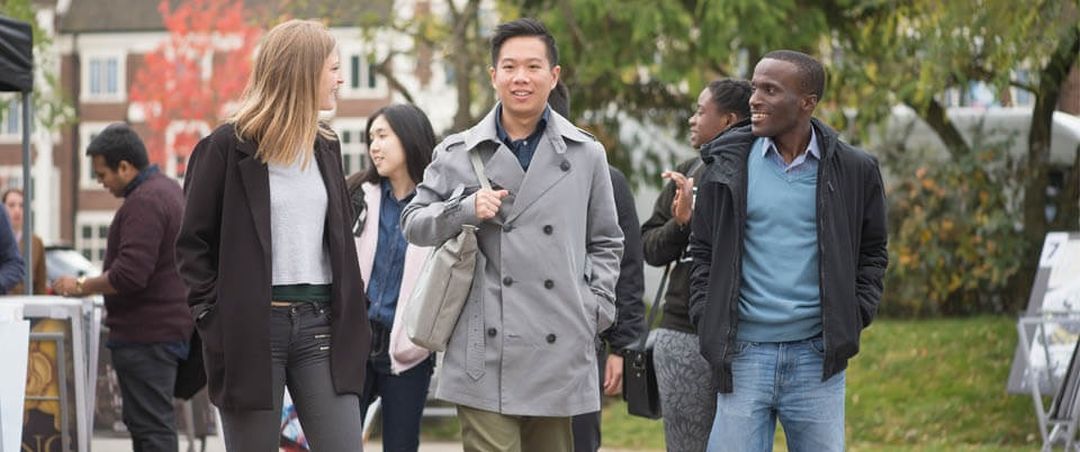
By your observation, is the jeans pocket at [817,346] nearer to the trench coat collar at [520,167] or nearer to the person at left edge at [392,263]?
the trench coat collar at [520,167]

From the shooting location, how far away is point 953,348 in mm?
15281

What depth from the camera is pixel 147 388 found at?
30.9 ft

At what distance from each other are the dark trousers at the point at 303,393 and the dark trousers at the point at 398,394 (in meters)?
1.47

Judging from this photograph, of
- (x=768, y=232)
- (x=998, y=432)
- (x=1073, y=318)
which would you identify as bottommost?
(x=998, y=432)

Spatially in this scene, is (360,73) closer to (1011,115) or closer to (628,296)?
(1011,115)

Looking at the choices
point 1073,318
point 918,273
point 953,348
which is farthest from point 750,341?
point 918,273

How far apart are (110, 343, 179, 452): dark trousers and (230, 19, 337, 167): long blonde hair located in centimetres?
379

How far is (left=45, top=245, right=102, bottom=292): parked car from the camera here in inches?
835

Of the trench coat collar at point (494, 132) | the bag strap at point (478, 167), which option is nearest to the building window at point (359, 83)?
the trench coat collar at point (494, 132)

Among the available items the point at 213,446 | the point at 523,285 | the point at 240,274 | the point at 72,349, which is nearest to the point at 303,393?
the point at 240,274

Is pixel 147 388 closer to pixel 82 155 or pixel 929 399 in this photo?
pixel 929 399

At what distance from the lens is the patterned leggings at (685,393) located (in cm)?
690

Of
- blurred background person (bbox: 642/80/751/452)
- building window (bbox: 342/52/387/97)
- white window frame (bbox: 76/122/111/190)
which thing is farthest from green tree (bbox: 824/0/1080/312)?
white window frame (bbox: 76/122/111/190)

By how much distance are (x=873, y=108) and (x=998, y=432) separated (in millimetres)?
3933
